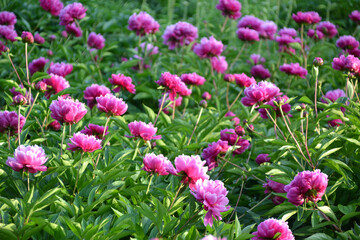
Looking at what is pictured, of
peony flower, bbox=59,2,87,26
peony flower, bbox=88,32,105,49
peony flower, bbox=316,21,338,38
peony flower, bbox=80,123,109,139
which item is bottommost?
peony flower, bbox=88,32,105,49

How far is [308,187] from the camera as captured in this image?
4.98ft

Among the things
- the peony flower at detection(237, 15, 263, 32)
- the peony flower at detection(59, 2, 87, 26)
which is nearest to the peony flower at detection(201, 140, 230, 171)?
the peony flower at detection(59, 2, 87, 26)

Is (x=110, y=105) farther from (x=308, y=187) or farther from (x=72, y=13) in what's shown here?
(x=72, y=13)

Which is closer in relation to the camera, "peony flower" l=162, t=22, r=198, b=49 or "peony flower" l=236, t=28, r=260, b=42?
"peony flower" l=162, t=22, r=198, b=49

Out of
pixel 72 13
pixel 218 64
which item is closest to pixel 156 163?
pixel 72 13

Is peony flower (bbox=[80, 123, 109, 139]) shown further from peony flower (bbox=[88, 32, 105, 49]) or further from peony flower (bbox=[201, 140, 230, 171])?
peony flower (bbox=[88, 32, 105, 49])

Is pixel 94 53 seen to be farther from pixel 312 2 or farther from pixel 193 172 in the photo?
pixel 312 2

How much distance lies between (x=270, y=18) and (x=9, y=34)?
410 centimetres

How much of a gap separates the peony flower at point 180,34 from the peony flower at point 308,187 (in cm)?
212

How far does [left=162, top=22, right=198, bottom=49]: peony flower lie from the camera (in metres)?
3.43

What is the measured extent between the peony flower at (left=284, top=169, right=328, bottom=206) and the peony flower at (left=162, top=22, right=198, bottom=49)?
6.97ft

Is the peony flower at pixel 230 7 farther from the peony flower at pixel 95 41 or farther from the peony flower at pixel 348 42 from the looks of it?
the peony flower at pixel 95 41

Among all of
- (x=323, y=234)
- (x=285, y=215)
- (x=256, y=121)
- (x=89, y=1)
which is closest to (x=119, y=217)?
(x=285, y=215)

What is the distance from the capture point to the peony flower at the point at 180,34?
3.43 metres
